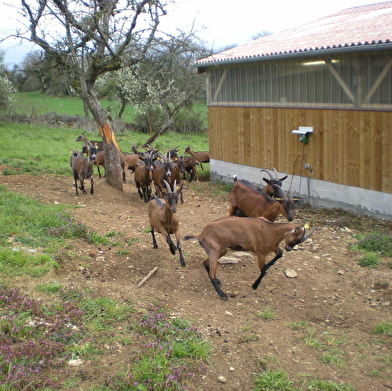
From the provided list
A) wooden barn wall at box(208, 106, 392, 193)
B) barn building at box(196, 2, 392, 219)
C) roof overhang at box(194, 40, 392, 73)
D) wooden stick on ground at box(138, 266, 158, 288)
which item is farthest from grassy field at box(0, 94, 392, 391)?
roof overhang at box(194, 40, 392, 73)

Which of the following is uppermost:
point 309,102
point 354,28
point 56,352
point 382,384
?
point 354,28

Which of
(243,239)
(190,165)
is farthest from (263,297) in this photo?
(190,165)

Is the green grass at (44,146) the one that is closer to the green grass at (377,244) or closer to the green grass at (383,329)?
the green grass at (377,244)

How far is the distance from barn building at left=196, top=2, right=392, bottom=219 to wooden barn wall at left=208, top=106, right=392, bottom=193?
2cm

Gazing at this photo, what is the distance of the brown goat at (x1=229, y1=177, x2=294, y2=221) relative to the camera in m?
9.02

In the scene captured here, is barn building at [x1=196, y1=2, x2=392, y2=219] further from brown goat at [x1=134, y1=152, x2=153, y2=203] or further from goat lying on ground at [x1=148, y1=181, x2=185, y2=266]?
goat lying on ground at [x1=148, y1=181, x2=185, y2=266]

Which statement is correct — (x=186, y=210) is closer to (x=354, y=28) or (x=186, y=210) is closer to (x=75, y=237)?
(x=75, y=237)

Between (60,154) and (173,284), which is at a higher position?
(60,154)

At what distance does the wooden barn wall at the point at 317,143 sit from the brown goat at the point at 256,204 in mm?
2992

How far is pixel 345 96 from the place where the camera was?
11.4 m

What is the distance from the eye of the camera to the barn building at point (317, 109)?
10.7 meters

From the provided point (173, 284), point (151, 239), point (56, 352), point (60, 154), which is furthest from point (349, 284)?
point (60, 154)

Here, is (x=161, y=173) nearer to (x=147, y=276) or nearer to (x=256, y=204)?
(x=256, y=204)

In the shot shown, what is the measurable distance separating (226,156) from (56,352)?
38.7 feet
